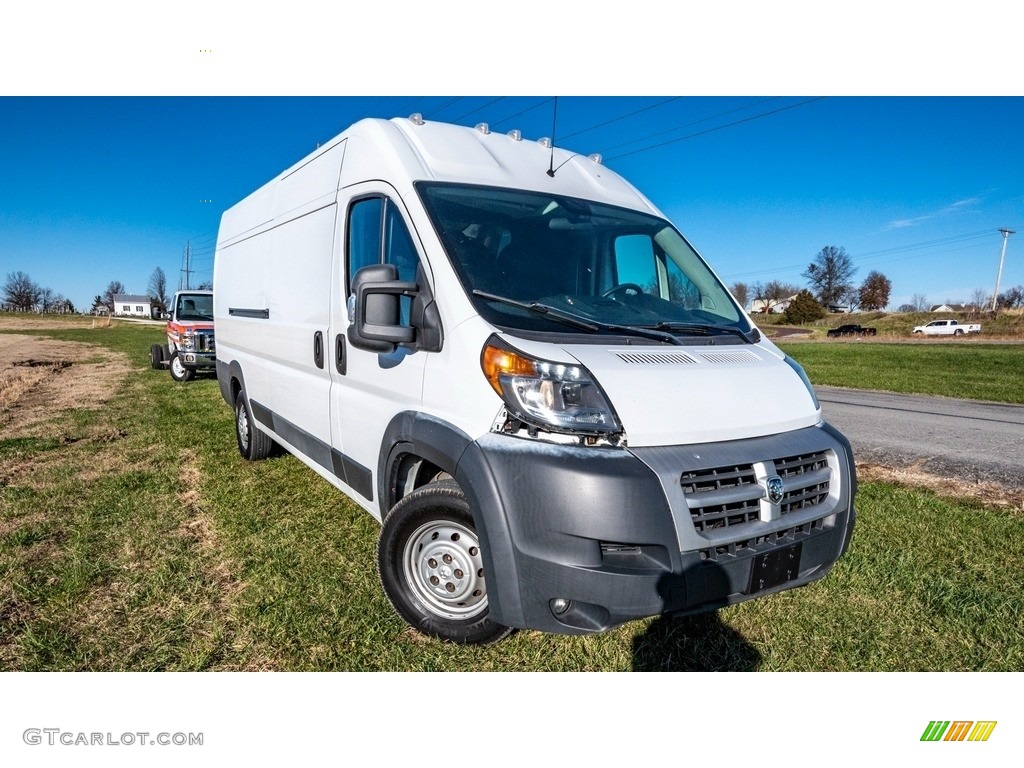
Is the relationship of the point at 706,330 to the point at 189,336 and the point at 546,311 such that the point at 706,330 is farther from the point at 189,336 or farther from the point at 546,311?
the point at 189,336

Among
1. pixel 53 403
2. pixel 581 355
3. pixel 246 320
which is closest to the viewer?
pixel 581 355

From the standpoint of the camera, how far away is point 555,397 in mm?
2359

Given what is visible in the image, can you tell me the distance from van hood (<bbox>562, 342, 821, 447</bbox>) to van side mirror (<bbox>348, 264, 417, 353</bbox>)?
816 millimetres

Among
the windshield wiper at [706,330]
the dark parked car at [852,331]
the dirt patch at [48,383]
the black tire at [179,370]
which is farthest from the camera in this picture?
the dark parked car at [852,331]

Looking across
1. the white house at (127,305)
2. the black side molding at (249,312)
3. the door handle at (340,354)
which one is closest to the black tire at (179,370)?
the black side molding at (249,312)

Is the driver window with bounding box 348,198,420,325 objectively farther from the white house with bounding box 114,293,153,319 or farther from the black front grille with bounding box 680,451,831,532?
the white house with bounding box 114,293,153,319

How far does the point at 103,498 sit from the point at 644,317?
441 cm

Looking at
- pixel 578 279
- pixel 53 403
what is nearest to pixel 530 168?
pixel 578 279

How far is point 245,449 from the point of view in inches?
239

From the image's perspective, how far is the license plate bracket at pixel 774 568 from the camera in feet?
8.02

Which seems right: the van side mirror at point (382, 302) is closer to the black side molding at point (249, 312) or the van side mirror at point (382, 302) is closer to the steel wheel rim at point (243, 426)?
the black side molding at point (249, 312)

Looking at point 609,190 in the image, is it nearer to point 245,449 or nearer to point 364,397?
point 364,397
